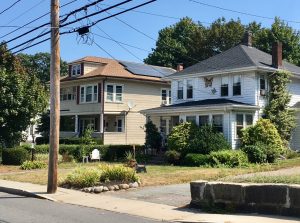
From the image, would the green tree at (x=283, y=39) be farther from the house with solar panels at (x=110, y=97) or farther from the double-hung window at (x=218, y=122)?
the double-hung window at (x=218, y=122)

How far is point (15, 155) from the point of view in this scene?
99.0 ft

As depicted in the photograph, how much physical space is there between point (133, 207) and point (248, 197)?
3325mm

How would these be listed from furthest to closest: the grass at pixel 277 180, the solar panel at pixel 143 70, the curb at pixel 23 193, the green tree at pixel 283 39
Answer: the green tree at pixel 283 39, the solar panel at pixel 143 70, the curb at pixel 23 193, the grass at pixel 277 180

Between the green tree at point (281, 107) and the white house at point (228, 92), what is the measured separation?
0.49 meters

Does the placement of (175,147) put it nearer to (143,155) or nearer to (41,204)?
(143,155)

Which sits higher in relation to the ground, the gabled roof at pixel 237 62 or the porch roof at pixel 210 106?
the gabled roof at pixel 237 62

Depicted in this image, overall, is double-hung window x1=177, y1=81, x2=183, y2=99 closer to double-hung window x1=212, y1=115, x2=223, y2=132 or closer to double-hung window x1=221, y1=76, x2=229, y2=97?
double-hung window x1=221, y1=76, x2=229, y2=97

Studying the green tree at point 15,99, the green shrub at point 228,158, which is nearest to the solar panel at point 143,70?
the green tree at point 15,99

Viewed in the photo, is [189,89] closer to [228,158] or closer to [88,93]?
[228,158]

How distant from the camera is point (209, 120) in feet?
102

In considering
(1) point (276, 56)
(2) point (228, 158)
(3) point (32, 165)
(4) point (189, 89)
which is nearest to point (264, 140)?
(2) point (228, 158)

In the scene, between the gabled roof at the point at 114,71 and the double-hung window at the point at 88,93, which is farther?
the double-hung window at the point at 88,93

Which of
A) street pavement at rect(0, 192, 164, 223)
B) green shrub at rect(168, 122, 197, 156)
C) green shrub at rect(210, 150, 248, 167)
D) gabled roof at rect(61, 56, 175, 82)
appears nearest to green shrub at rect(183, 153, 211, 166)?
green shrub at rect(210, 150, 248, 167)

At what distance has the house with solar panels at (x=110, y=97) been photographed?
140ft
